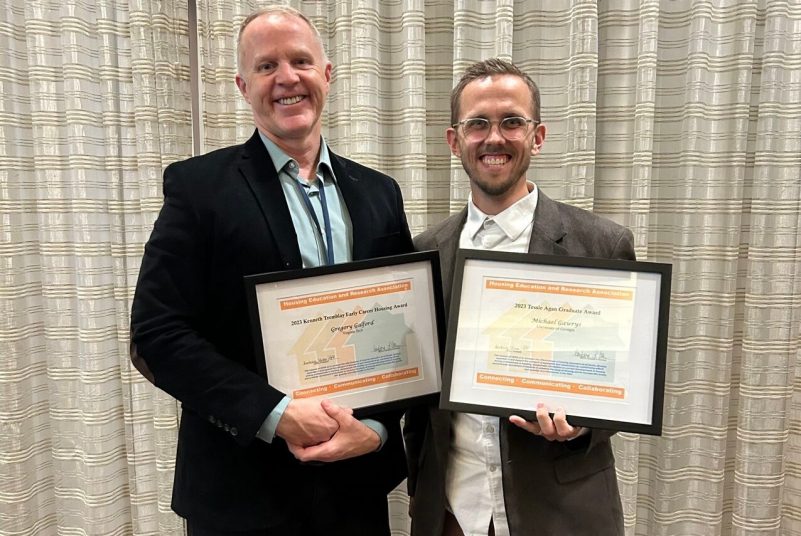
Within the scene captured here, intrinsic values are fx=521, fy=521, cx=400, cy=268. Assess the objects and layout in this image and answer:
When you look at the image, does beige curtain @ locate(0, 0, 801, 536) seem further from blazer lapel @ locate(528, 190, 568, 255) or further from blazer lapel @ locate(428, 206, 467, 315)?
blazer lapel @ locate(528, 190, 568, 255)

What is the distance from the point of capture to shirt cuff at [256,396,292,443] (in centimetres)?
99

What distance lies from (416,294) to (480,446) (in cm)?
36

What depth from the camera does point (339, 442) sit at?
1.01 metres

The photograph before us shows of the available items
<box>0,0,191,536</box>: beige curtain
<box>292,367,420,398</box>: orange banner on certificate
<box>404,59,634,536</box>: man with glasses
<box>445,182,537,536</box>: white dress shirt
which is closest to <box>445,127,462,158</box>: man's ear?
<box>404,59,634,536</box>: man with glasses

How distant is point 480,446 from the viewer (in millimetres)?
1117

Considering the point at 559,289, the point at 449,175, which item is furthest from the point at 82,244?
the point at 559,289

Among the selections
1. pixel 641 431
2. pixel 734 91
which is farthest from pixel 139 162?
pixel 734 91

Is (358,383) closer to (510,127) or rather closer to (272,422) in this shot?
(272,422)

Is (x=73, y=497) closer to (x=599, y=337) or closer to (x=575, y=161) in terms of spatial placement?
(x=599, y=337)

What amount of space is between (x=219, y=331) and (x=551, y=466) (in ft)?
2.45

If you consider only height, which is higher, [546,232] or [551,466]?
[546,232]

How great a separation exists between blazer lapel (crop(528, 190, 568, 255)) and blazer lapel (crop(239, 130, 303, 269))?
1.66 ft

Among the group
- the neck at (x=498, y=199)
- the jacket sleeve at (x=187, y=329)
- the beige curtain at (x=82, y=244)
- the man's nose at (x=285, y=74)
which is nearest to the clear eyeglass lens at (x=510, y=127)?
the neck at (x=498, y=199)

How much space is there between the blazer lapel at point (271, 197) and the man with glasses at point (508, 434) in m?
0.36
